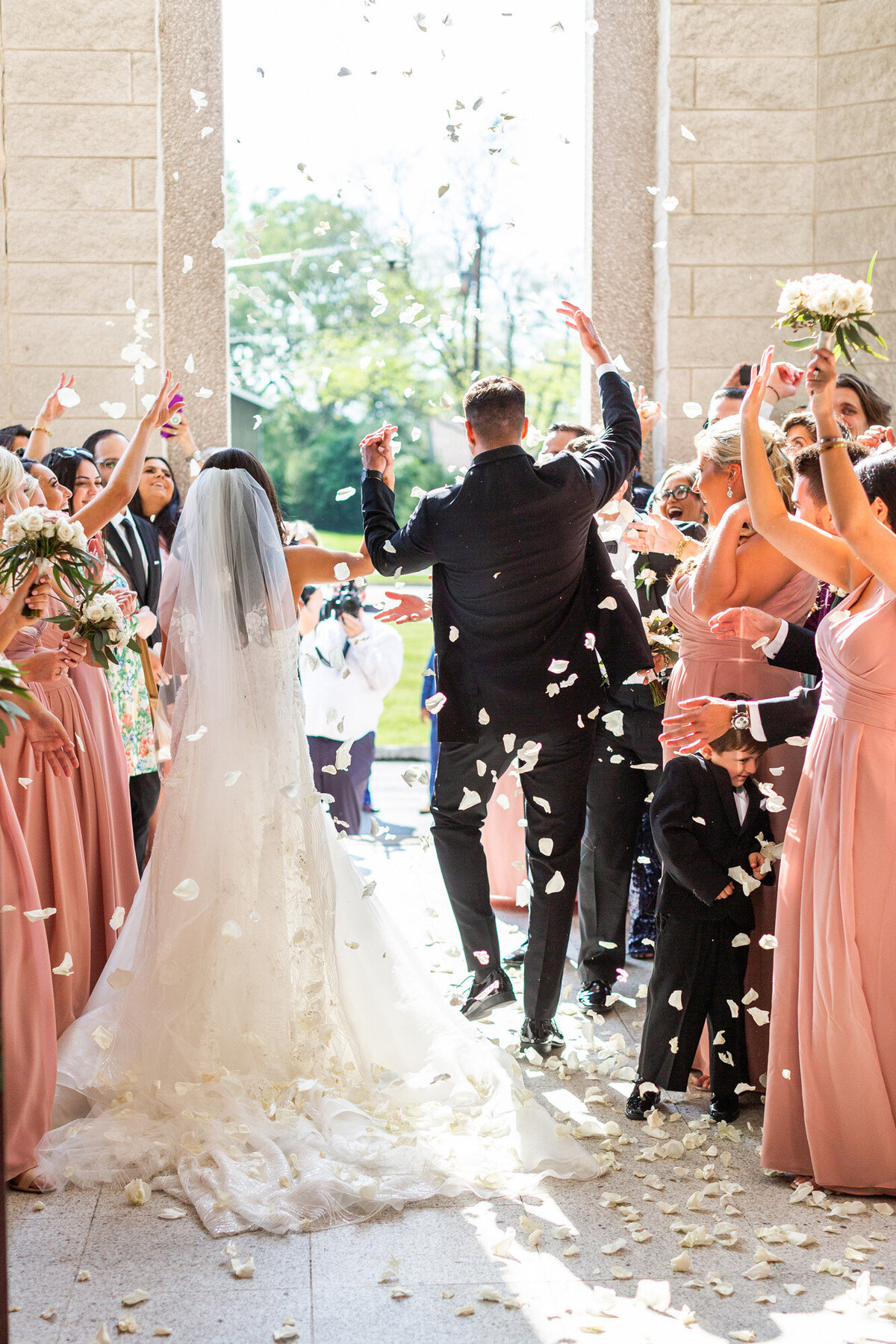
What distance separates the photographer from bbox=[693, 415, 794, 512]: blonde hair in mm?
3635

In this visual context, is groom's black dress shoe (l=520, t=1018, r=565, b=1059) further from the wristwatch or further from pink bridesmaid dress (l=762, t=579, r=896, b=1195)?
the wristwatch

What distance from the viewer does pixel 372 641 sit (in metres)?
6.82

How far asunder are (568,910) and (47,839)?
63.7 inches

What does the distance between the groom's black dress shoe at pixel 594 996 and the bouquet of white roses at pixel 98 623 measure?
81.1 inches

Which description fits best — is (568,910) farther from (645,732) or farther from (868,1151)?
(868,1151)

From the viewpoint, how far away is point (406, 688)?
749 inches

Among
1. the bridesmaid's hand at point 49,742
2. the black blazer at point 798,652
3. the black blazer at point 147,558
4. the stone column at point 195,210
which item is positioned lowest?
the bridesmaid's hand at point 49,742

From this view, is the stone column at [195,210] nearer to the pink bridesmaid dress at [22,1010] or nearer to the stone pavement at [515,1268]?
the pink bridesmaid dress at [22,1010]

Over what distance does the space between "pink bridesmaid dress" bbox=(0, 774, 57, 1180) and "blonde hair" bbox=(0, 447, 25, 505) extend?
861 millimetres

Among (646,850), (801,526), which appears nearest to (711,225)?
(646,850)

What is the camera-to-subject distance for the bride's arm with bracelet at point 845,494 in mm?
2885

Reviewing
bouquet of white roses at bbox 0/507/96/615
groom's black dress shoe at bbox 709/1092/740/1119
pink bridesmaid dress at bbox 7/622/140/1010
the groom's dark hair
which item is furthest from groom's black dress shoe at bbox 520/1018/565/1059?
bouquet of white roses at bbox 0/507/96/615

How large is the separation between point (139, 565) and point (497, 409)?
1998 millimetres

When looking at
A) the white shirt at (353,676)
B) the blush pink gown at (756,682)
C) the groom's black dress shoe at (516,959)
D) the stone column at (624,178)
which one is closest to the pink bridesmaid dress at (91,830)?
the groom's black dress shoe at (516,959)
